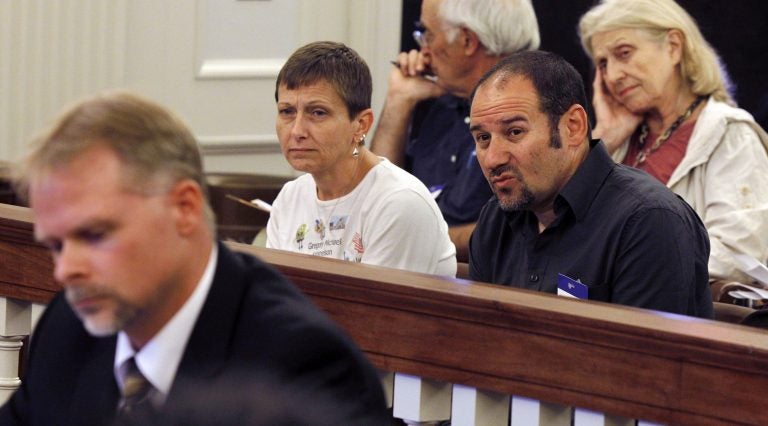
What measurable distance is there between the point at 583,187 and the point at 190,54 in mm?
3163

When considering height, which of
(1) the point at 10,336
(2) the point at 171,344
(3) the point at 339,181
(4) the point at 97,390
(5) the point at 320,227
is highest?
(2) the point at 171,344

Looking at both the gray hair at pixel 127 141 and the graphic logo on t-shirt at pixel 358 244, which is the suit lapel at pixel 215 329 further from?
the graphic logo on t-shirt at pixel 358 244

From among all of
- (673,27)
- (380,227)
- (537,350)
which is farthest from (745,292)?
(537,350)

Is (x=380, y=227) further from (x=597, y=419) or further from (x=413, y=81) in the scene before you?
(x=413, y=81)

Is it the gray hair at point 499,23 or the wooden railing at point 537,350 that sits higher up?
the gray hair at point 499,23

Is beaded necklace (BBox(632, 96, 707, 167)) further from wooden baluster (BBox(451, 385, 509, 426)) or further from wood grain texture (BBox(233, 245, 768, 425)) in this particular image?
wooden baluster (BBox(451, 385, 509, 426))

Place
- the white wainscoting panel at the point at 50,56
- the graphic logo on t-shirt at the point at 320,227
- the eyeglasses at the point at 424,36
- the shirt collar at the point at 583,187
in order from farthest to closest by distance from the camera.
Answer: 1. the white wainscoting panel at the point at 50,56
2. the eyeglasses at the point at 424,36
3. the graphic logo on t-shirt at the point at 320,227
4. the shirt collar at the point at 583,187

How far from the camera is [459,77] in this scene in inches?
187

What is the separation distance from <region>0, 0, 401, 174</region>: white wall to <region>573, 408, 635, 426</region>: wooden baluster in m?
3.53

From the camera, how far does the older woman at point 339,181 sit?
3.36 m

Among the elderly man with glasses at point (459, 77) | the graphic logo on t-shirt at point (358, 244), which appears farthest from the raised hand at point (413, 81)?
the graphic logo on t-shirt at point (358, 244)

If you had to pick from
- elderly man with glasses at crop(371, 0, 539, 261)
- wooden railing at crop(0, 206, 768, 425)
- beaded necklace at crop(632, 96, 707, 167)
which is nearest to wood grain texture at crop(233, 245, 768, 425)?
wooden railing at crop(0, 206, 768, 425)

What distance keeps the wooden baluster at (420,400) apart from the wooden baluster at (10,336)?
2.87ft

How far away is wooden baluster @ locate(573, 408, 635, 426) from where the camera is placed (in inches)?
85.0
